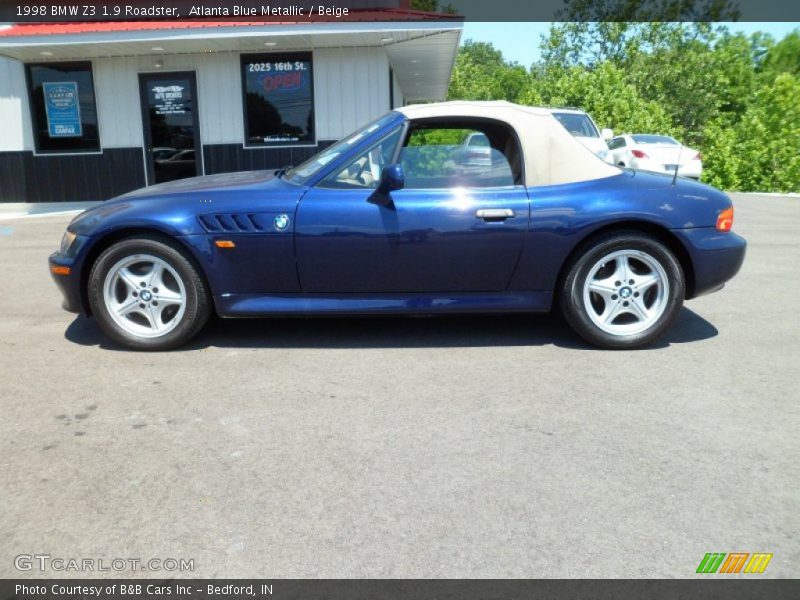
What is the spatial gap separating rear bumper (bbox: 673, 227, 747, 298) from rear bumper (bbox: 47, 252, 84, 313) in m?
3.83

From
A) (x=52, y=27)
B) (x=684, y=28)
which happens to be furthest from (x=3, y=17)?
(x=684, y=28)

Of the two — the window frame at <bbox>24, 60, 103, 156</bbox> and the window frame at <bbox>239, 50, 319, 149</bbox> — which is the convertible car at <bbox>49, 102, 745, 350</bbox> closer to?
the window frame at <bbox>239, 50, 319, 149</bbox>

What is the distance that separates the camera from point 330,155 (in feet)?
15.0

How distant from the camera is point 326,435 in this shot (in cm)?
319

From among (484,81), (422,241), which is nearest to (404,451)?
(422,241)

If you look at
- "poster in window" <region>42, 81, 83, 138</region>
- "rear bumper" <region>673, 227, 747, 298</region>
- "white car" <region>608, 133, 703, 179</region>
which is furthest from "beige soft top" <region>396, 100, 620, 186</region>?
"white car" <region>608, 133, 703, 179</region>

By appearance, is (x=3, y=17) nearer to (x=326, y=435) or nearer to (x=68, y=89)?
(x=68, y=89)

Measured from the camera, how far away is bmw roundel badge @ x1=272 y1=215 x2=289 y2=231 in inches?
167

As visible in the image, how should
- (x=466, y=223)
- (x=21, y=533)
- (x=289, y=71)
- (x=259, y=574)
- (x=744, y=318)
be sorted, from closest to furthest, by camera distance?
(x=259, y=574) → (x=21, y=533) → (x=466, y=223) → (x=744, y=318) → (x=289, y=71)

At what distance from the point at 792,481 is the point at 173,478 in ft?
8.20

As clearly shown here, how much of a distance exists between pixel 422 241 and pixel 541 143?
3.33ft

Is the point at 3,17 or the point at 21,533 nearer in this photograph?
the point at 21,533

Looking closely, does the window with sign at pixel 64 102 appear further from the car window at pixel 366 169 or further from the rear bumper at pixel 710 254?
the rear bumper at pixel 710 254
